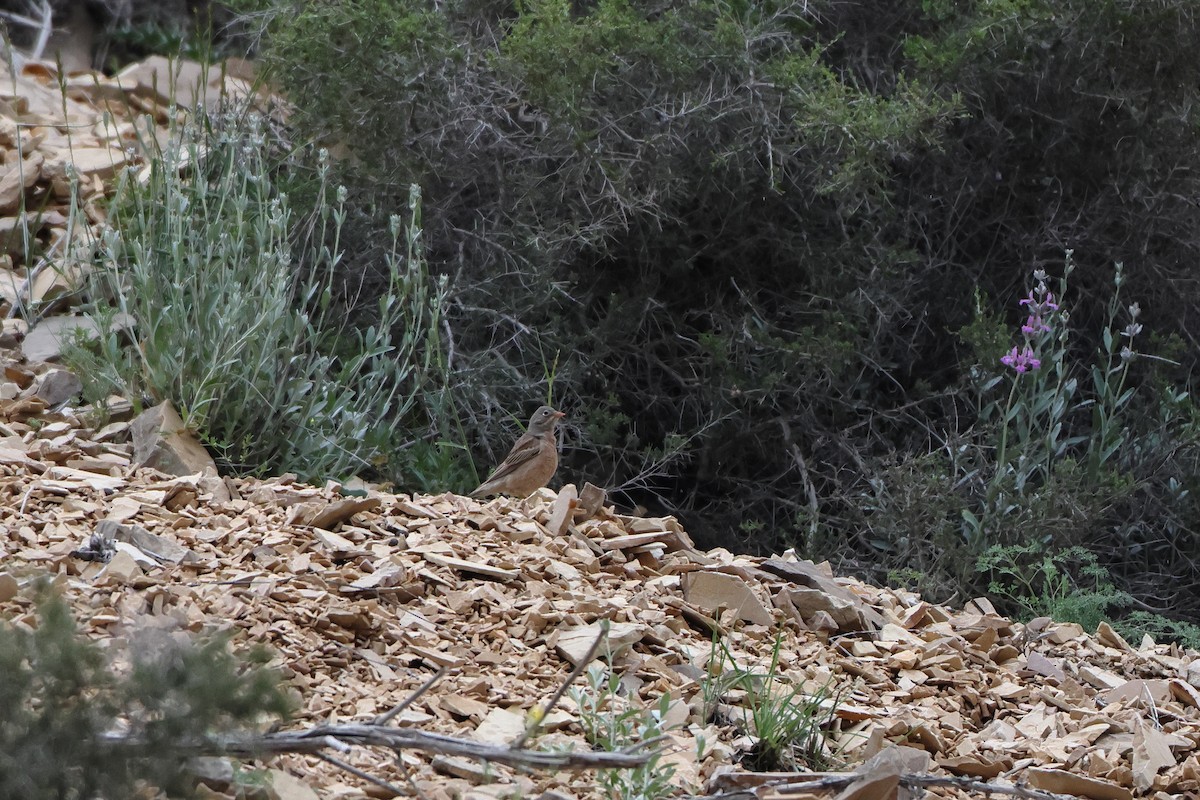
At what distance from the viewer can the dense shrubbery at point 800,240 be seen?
6.05m

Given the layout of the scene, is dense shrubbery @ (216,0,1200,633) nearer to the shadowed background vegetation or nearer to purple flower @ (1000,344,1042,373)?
the shadowed background vegetation

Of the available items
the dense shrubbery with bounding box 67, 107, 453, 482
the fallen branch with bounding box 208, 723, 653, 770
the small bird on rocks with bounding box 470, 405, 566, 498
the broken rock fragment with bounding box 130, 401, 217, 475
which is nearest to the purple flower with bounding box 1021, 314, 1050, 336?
the small bird on rocks with bounding box 470, 405, 566, 498

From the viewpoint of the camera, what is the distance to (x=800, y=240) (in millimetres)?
6520

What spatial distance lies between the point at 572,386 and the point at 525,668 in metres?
2.89

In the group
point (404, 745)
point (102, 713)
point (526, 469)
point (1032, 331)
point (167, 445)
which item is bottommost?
point (526, 469)

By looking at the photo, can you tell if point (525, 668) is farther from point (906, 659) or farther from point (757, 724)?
point (906, 659)

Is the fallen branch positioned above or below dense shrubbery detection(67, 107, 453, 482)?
above

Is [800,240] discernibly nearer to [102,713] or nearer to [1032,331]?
[1032,331]

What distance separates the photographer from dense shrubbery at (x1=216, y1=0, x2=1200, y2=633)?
605 cm

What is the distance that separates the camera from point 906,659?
13.3ft

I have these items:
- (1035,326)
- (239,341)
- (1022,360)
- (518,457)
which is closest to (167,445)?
(239,341)

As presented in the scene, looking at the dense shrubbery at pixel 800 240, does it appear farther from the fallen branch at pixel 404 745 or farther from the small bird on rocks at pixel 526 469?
the fallen branch at pixel 404 745

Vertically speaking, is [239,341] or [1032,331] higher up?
[239,341]

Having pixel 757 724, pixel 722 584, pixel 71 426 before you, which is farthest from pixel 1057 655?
pixel 71 426
